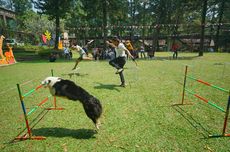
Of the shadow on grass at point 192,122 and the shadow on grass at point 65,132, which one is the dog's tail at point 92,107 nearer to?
the shadow on grass at point 65,132

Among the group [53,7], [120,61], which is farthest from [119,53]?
[53,7]

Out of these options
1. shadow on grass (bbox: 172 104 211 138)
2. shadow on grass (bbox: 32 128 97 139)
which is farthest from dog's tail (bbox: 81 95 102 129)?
shadow on grass (bbox: 172 104 211 138)

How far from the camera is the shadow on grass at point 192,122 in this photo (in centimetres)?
376

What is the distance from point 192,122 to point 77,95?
3.17 meters

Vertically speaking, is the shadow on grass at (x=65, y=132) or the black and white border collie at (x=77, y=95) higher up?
the black and white border collie at (x=77, y=95)

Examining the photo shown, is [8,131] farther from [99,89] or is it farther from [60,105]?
[99,89]

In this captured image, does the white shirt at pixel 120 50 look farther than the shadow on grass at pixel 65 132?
Yes

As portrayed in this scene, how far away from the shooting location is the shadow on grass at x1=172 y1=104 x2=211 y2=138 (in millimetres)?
3757

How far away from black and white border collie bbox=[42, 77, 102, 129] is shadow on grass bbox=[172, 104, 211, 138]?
2.50 metres

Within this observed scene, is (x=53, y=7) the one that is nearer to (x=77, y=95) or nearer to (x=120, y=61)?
(x=120, y=61)

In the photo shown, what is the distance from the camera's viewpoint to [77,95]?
3.53 meters

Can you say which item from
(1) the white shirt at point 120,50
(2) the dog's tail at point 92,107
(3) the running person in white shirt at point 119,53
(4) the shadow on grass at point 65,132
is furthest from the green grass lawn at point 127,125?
(1) the white shirt at point 120,50

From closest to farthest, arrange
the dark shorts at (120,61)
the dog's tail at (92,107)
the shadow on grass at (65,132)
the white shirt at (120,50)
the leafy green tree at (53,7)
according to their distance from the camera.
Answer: the dog's tail at (92,107)
the shadow on grass at (65,132)
the white shirt at (120,50)
the dark shorts at (120,61)
the leafy green tree at (53,7)

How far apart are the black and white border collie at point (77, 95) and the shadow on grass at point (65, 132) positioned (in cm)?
46
